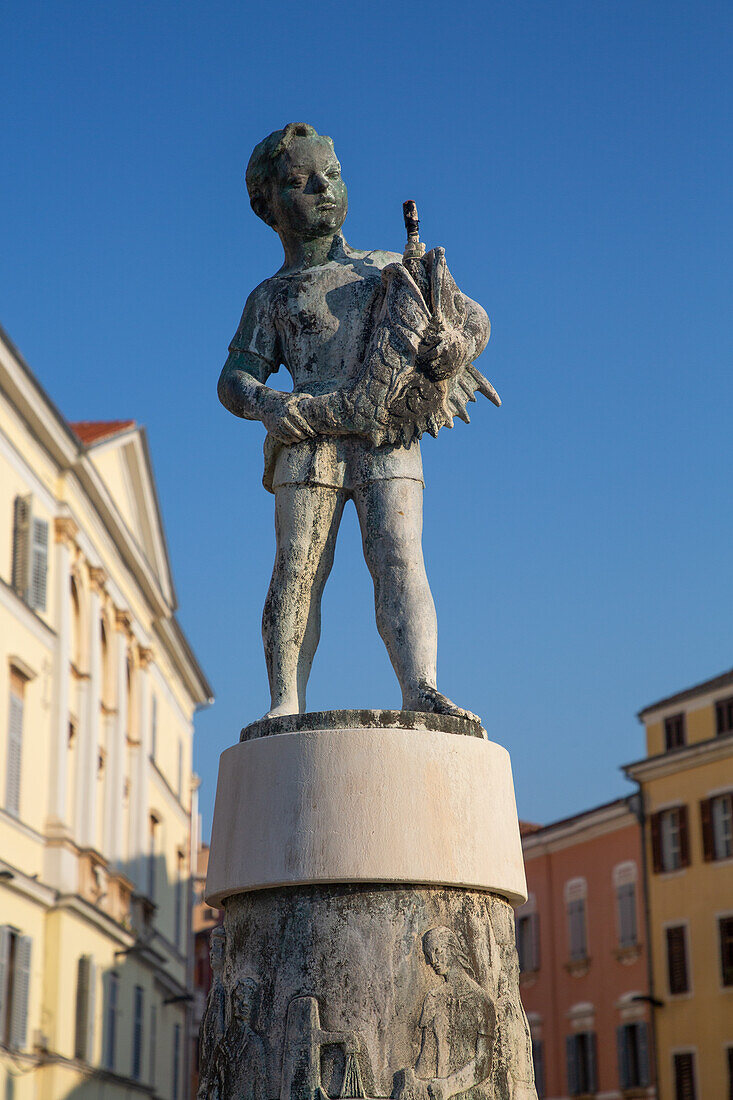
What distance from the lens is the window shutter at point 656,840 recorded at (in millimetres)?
37247

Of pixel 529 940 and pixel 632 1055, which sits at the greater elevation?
pixel 529 940

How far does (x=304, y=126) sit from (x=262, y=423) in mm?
1378

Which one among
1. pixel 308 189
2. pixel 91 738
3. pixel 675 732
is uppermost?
pixel 675 732

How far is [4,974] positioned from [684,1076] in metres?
18.7

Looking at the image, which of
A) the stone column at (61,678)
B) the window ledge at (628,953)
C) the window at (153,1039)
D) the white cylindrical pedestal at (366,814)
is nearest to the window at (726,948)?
the window ledge at (628,953)

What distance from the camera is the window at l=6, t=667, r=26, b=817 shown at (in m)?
23.4

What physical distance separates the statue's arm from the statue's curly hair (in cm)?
71

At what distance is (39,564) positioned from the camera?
2494cm

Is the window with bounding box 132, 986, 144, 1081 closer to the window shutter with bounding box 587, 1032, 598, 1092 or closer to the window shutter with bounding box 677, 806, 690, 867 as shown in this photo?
the window shutter with bounding box 587, 1032, 598, 1092

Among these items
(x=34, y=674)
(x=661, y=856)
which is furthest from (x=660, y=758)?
(x=34, y=674)

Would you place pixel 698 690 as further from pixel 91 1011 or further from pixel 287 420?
pixel 287 420

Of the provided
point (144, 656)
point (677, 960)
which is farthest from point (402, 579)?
point (677, 960)

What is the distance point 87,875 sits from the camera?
27.3m

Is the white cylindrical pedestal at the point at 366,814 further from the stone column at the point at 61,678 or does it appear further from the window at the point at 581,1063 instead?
the window at the point at 581,1063
